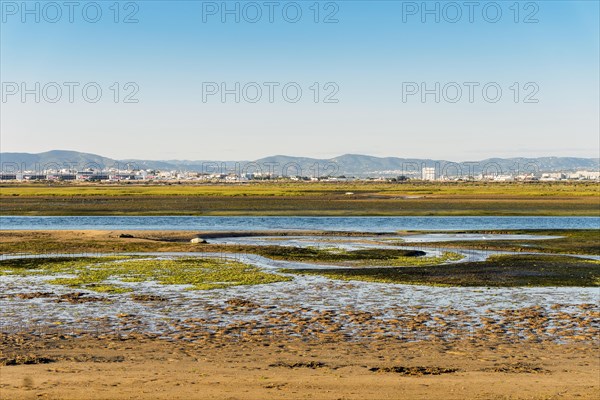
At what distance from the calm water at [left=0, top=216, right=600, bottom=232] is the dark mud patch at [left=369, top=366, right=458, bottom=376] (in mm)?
44990

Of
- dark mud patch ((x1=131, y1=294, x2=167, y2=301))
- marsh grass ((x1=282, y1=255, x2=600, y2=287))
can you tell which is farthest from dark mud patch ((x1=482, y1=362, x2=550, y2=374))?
marsh grass ((x1=282, y1=255, x2=600, y2=287))

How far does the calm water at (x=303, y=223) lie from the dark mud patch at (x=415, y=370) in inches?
1771

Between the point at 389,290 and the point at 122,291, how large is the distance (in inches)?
383

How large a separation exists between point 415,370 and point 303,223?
5303 centimetres

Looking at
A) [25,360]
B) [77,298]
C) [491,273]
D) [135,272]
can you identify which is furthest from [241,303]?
[491,273]

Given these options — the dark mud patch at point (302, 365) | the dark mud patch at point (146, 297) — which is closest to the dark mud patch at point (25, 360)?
the dark mud patch at point (302, 365)

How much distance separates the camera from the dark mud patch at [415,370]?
53.5ft

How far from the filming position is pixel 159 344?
1916 centimetres

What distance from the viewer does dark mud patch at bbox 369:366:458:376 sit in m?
16.3

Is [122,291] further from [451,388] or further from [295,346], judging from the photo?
[451,388]

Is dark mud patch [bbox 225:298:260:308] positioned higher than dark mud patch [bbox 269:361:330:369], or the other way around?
dark mud patch [bbox 225:298:260:308]

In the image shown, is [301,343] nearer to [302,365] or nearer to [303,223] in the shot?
[302,365]

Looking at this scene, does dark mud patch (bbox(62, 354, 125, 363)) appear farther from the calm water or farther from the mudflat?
the calm water

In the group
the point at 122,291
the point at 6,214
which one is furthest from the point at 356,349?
the point at 6,214
